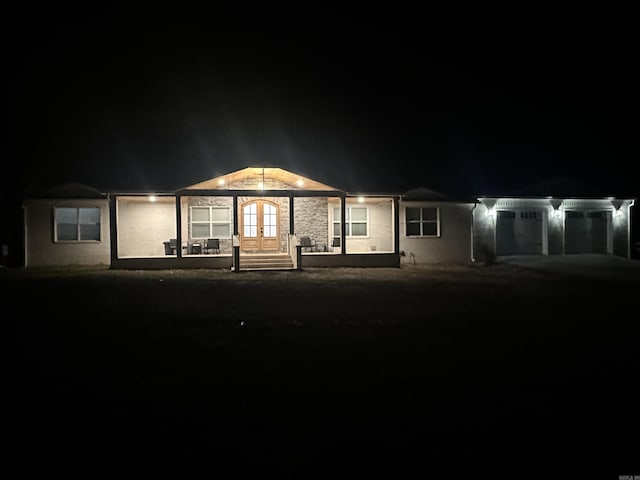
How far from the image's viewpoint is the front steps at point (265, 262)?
59.5ft

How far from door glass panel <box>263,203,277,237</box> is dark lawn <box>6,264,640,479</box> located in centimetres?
1040

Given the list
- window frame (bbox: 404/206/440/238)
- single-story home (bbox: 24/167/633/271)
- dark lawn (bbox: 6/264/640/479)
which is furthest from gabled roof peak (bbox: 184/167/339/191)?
dark lawn (bbox: 6/264/640/479)

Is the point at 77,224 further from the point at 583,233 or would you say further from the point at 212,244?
the point at 583,233

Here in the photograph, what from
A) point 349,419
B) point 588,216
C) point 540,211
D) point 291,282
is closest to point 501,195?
point 540,211

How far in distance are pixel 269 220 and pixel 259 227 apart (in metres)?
0.51

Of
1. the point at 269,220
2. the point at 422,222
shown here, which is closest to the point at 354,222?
the point at 422,222

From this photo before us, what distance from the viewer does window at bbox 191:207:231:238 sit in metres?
20.5

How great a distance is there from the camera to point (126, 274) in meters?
16.4

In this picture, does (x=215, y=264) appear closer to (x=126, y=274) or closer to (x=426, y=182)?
(x=126, y=274)

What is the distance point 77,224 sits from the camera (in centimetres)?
1934

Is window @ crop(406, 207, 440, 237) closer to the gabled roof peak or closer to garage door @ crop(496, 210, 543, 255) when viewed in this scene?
garage door @ crop(496, 210, 543, 255)

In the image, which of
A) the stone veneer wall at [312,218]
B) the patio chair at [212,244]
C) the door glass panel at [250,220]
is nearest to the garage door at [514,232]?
the stone veneer wall at [312,218]

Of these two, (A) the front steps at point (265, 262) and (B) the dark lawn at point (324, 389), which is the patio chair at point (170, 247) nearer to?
(A) the front steps at point (265, 262)

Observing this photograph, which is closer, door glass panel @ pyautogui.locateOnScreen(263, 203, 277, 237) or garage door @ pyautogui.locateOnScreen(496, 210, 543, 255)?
door glass panel @ pyautogui.locateOnScreen(263, 203, 277, 237)
